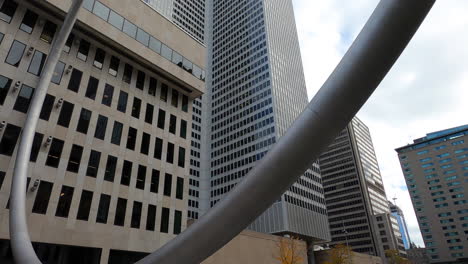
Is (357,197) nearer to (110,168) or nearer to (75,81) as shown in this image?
(110,168)

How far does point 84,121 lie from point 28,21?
1025 cm

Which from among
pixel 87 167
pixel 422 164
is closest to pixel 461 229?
pixel 422 164

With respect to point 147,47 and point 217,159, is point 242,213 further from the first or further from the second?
point 217,159

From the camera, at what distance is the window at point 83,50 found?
3029cm

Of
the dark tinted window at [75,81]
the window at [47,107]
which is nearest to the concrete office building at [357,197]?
the dark tinted window at [75,81]

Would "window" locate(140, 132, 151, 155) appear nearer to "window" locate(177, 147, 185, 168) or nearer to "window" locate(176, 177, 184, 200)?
"window" locate(177, 147, 185, 168)

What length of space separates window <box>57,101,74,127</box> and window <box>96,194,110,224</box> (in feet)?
24.2

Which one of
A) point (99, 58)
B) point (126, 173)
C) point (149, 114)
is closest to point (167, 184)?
point (126, 173)

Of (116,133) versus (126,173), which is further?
(116,133)

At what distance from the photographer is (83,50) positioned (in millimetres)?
30703

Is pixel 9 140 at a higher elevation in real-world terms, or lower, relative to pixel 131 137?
lower

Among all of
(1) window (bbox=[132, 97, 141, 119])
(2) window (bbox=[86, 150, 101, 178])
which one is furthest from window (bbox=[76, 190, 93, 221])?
(1) window (bbox=[132, 97, 141, 119])

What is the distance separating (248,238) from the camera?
41094 mm

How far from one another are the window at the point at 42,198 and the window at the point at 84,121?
5.61 m
